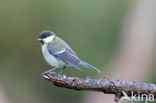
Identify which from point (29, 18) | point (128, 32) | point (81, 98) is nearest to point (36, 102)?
point (81, 98)

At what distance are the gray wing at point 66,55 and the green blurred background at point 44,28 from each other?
3.69 metres

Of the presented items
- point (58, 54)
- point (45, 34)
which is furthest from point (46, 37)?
point (58, 54)

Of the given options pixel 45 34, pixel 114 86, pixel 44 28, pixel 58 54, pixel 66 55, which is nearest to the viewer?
pixel 114 86

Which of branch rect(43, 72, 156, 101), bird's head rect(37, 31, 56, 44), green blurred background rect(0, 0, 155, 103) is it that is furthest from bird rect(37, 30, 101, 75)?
green blurred background rect(0, 0, 155, 103)

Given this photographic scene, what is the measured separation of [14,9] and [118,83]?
5.03 m

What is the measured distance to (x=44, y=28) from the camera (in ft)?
26.5

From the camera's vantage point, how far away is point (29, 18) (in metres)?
8.12

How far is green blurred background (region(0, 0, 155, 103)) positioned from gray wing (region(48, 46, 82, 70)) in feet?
12.1

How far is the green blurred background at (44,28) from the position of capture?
8.08 m

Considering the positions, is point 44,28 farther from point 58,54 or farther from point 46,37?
point 58,54

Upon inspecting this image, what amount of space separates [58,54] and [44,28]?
386 centimetres

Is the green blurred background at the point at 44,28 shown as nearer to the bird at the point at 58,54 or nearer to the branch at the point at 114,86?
the bird at the point at 58,54

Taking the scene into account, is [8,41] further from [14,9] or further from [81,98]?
[81,98]

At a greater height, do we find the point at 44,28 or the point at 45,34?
the point at 45,34
